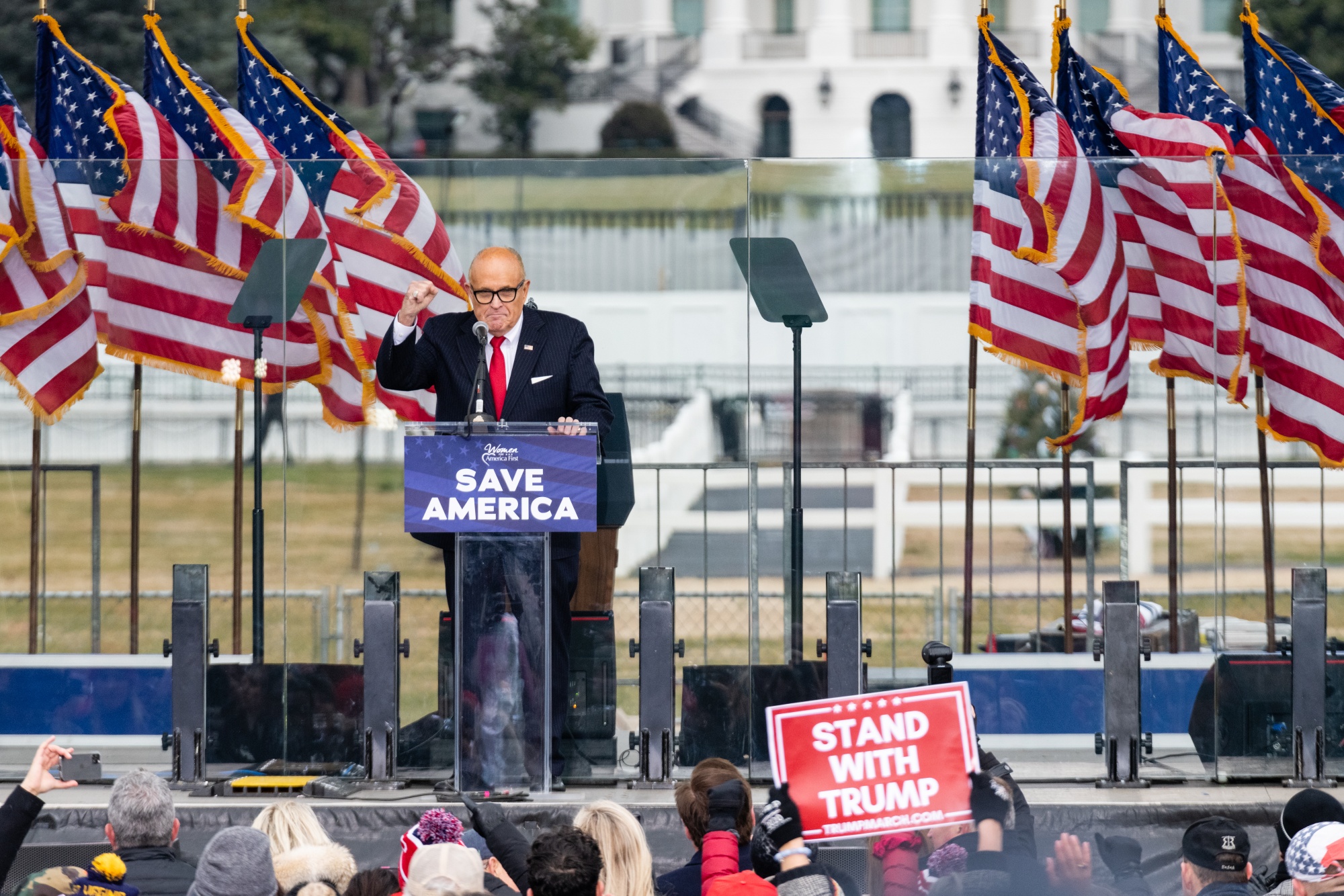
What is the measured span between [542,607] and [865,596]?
1.82 metres

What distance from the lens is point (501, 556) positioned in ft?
22.4

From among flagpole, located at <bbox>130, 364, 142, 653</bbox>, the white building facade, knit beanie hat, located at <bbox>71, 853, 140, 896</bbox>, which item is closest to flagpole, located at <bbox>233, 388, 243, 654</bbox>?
flagpole, located at <bbox>130, 364, 142, 653</bbox>

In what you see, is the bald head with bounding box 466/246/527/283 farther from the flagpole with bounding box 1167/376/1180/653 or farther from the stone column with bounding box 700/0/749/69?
the stone column with bounding box 700/0/749/69

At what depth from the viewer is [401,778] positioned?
7.48 meters

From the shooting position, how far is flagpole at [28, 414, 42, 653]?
807 centimetres

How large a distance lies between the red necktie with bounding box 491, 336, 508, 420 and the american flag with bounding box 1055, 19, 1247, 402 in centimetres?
274

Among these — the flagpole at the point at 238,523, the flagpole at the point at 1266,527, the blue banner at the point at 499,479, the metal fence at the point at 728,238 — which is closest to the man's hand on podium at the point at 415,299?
the blue banner at the point at 499,479

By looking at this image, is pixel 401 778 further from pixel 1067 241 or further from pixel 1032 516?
pixel 1067 241

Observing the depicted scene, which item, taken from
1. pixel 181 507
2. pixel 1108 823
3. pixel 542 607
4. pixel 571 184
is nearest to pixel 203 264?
pixel 181 507

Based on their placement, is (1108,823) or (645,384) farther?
(645,384)

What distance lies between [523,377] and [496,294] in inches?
14.6

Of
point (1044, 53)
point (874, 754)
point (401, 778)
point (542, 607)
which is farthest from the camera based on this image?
point (1044, 53)

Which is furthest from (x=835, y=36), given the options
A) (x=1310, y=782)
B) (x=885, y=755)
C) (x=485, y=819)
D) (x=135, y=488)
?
(x=485, y=819)

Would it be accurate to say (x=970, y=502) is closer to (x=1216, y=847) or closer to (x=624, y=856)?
(x=1216, y=847)
